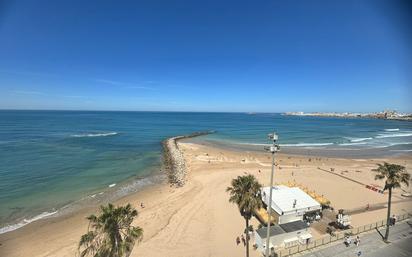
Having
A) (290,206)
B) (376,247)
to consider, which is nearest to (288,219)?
(290,206)

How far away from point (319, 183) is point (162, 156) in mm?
33451

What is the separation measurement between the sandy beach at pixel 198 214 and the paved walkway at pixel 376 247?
3636mm

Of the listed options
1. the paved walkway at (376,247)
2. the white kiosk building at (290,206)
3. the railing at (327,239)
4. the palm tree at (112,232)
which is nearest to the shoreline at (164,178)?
the white kiosk building at (290,206)

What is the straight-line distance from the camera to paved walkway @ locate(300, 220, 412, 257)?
16078 mm

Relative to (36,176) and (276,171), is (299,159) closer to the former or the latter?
(276,171)

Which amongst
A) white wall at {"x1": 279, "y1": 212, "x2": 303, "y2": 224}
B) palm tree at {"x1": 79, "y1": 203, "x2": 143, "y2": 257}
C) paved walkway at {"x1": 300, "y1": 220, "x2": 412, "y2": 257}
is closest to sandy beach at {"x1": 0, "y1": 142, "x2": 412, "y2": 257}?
white wall at {"x1": 279, "y1": 212, "x2": 303, "y2": 224}

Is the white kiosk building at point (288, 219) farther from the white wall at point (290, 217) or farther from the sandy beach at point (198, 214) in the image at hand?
the sandy beach at point (198, 214)

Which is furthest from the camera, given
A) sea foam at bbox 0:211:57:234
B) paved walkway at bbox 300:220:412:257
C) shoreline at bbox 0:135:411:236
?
shoreline at bbox 0:135:411:236

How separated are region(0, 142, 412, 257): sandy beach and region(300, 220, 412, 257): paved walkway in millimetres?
3636

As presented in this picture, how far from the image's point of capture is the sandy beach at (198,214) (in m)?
19.3

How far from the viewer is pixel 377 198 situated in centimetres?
2841

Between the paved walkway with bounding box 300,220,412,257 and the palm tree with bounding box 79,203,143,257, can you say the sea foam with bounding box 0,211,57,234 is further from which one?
the paved walkway with bounding box 300,220,412,257

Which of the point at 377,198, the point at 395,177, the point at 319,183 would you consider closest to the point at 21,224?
the point at 395,177

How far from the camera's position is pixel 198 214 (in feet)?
81.1
